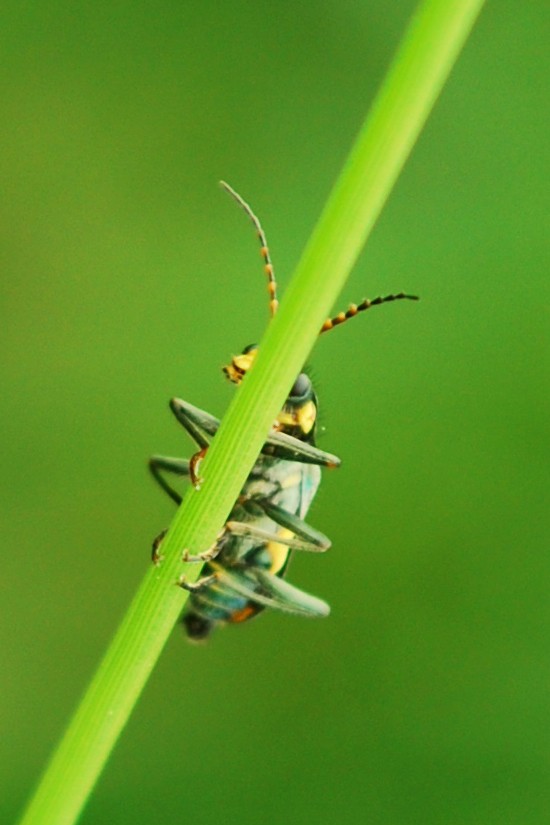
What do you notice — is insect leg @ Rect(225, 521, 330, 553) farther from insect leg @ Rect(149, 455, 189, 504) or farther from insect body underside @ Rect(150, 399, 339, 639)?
insect leg @ Rect(149, 455, 189, 504)

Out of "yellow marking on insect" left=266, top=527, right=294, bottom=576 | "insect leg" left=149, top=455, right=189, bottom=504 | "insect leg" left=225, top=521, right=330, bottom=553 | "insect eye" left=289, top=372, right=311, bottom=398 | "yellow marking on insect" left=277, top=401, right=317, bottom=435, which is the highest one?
"insect eye" left=289, top=372, right=311, bottom=398

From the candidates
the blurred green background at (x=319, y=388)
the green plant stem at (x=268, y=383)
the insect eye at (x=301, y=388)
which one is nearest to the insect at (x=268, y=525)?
the insect eye at (x=301, y=388)

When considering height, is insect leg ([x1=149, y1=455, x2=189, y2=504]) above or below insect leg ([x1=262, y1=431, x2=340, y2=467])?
below

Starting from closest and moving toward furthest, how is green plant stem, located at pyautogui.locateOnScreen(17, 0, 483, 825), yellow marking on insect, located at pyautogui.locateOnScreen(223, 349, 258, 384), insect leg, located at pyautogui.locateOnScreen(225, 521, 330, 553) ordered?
green plant stem, located at pyautogui.locateOnScreen(17, 0, 483, 825) → insect leg, located at pyautogui.locateOnScreen(225, 521, 330, 553) → yellow marking on insect, located at pyautogui.locateOnScreen(223, 349, 258, 384)

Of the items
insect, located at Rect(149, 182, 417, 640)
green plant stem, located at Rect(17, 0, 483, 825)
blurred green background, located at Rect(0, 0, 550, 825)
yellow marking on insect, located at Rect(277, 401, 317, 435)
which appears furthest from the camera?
blurred green background, located at Rect(0, 0, 550, 825)

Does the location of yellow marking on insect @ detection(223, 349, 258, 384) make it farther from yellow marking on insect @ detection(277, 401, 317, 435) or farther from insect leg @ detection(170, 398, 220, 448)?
yellow marking on insect @ detection(277, 401, 317, 435)

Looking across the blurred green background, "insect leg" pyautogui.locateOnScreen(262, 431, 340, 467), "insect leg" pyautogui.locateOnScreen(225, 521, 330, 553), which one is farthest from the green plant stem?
the blurred green background

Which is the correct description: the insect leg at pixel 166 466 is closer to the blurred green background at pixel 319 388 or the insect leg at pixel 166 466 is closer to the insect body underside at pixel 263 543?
the insect body underside at pixel 263 543

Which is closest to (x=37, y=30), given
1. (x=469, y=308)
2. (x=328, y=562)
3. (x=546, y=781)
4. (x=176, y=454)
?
(x=176, y=454)

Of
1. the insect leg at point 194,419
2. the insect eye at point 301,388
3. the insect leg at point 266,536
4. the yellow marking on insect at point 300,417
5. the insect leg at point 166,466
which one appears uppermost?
the insect eye at point 301,388

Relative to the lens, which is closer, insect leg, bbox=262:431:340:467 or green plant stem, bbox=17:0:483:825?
green plant stem, bbox=17:0:483:825
